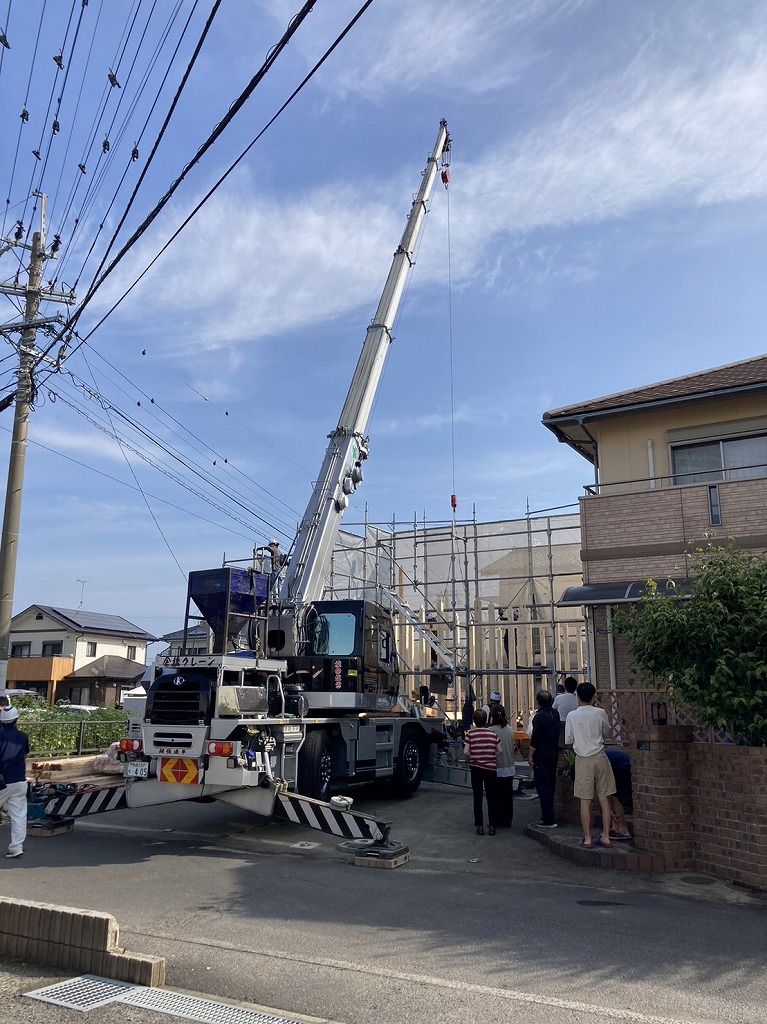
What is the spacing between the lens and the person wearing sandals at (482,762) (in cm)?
948

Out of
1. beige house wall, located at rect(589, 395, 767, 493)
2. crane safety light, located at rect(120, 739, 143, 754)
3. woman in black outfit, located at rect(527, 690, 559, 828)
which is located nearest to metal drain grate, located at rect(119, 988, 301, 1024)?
crane safety light, located at rect(120, 739, 143, 754)

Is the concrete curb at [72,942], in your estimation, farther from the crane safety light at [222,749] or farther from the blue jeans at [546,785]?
the blue jeans at [546,785]

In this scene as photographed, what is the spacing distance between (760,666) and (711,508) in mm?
5655

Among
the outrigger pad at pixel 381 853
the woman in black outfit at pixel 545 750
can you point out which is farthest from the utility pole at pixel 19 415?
the woman in black outfit at pixel 545 750

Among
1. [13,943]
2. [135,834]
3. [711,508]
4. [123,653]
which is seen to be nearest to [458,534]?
[711,508]

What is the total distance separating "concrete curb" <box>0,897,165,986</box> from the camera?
15.4 feet

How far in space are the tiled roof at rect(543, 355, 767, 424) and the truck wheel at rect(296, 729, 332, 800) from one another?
7.19m

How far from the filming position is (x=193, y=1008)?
171 inches

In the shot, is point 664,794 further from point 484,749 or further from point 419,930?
point 419,930

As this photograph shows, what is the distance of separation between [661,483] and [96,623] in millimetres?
35286

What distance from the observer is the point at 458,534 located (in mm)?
21266

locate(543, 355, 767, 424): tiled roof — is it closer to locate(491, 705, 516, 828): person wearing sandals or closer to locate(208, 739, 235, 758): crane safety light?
locate(491, 705, 516, 828): person wearing sandals

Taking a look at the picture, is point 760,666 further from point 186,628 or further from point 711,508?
point 186,628

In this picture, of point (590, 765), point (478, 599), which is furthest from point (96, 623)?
point (590, 765)
